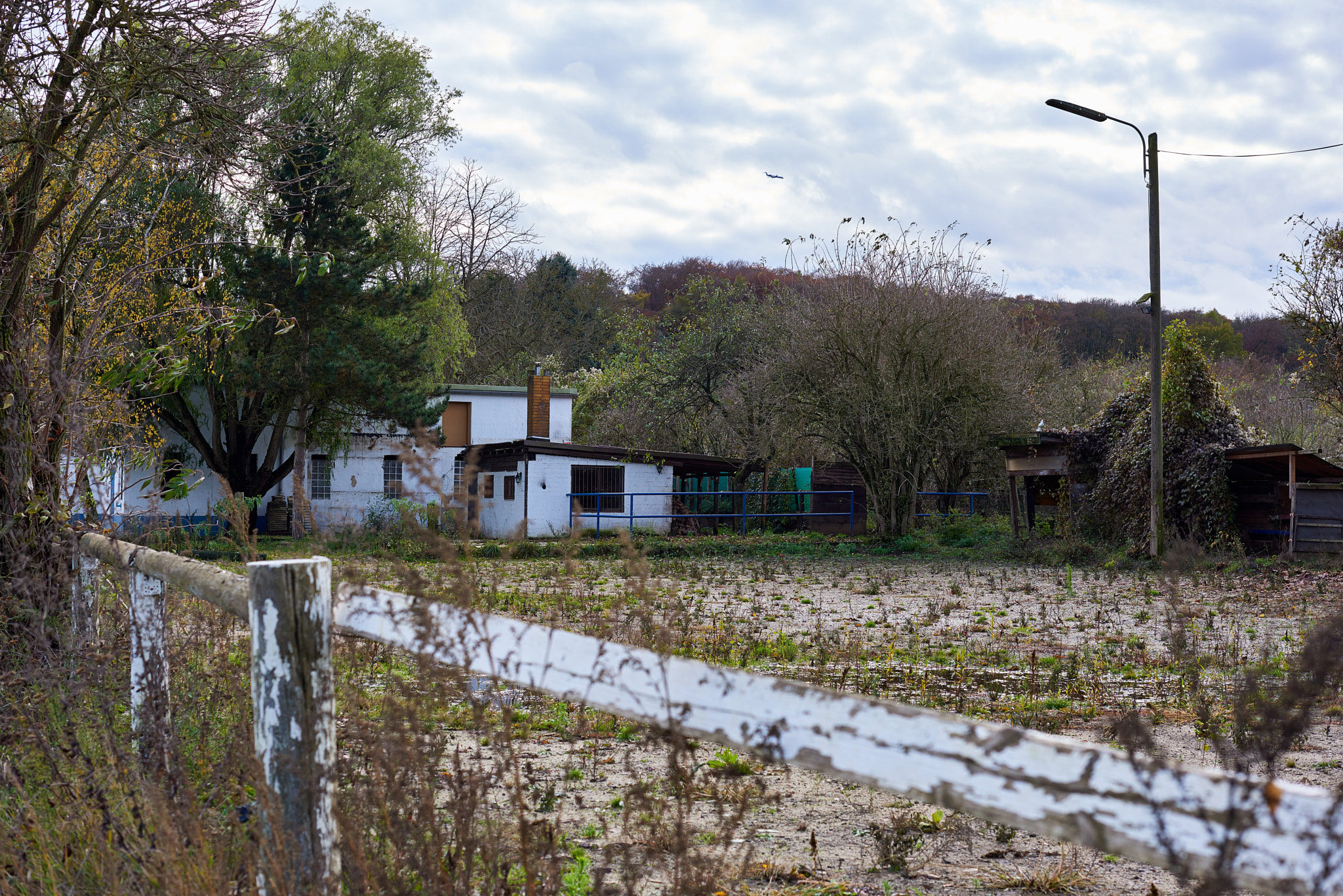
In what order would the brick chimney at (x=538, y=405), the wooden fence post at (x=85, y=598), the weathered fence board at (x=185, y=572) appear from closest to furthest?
the weathered fence board at (x=185, y=572), the wooden fence post at (x=85, y=598), the brick chimney at (x=538, y=405)

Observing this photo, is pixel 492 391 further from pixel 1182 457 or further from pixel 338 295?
pixel 1182 457

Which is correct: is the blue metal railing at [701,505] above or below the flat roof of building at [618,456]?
below

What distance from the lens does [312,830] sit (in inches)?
87.2

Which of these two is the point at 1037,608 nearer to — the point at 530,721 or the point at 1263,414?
the point at 530,721

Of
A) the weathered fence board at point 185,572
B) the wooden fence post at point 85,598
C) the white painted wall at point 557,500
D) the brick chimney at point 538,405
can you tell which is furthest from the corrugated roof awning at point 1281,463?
the brick chimney at point 538,405

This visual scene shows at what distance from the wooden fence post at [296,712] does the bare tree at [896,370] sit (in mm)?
22288

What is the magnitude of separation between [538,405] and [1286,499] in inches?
893

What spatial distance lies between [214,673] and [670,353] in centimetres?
3100

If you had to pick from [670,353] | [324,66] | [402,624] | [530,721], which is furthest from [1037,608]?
[324,66]

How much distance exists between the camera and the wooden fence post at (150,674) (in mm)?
2992

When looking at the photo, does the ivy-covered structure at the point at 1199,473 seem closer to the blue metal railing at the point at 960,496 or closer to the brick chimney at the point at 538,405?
the blue metal railing at the point at 960,496

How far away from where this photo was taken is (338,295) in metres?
26.8

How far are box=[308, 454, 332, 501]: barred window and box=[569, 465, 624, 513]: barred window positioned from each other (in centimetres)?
816

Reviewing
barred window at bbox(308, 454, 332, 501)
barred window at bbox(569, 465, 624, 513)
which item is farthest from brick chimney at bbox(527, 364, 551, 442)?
barred window at bbox(308, 454, 332, 501)
